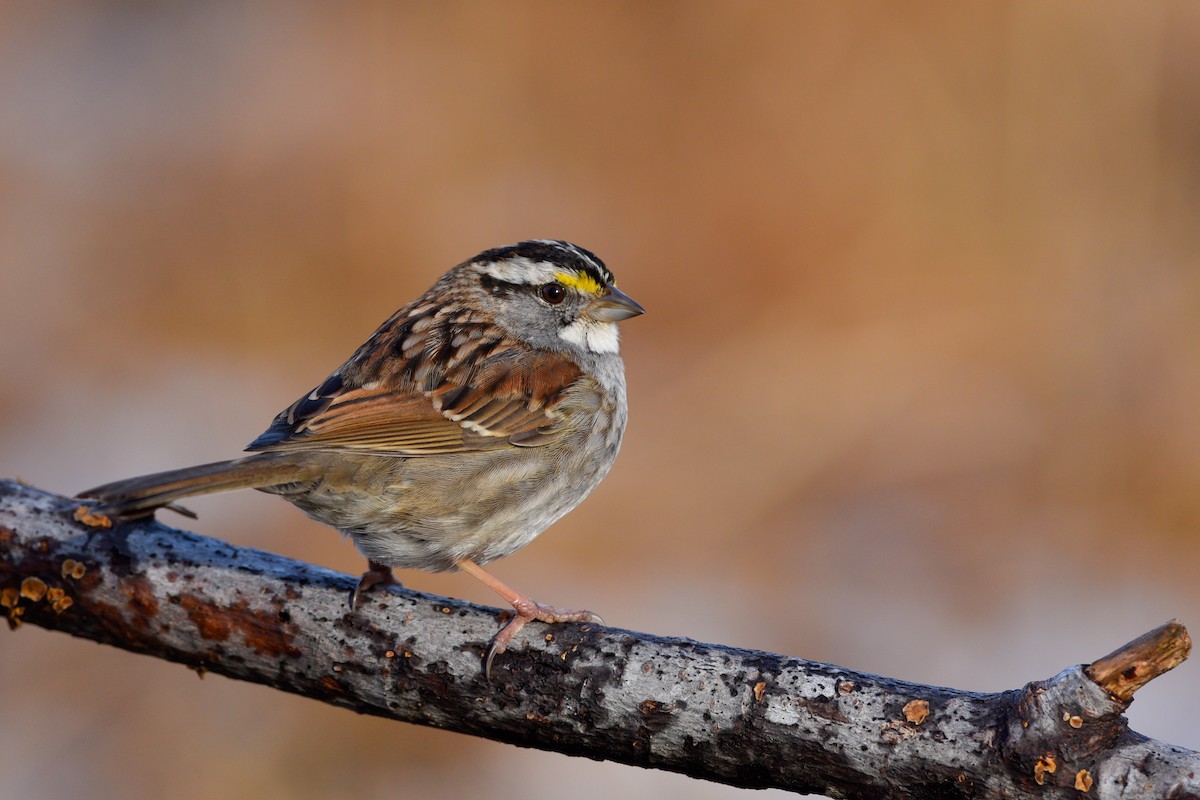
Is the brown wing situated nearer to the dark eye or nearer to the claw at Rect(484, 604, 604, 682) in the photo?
the dark eye

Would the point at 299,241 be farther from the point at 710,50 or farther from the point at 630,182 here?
the point at 710,50

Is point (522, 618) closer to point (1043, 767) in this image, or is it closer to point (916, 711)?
point (916, 711)

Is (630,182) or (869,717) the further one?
(630,182)

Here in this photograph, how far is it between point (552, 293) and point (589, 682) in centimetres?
195

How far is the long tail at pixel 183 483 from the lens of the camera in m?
3.30

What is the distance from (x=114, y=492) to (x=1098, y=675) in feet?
8.20

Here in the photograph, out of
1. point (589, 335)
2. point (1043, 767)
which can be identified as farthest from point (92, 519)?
→ point (1043, 767)

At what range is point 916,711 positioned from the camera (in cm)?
278

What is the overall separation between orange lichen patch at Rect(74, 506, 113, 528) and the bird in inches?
1.8

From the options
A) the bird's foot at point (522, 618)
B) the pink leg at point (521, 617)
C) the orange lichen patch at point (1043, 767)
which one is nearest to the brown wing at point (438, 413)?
the pink leg at point (521, 617)

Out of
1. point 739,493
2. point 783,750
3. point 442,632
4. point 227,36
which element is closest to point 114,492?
point 442,632

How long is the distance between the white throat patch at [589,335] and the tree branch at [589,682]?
1423 millimetres

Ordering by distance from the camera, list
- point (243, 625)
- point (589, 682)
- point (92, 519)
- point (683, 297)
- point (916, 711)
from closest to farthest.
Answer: point (916, 711) → point (589, 682) → point (243, 625) → point (92, 519) → point (683, 297)

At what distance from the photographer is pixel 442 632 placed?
3.47 metres
